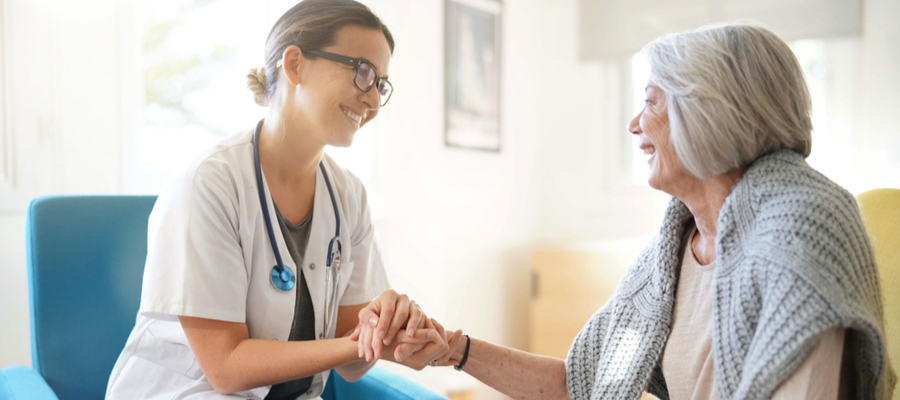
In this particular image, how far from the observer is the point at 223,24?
2469 mm

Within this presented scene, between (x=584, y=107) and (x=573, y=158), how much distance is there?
0.35 m

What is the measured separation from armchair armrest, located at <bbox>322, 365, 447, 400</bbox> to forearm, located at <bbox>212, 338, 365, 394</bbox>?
176 millimetres

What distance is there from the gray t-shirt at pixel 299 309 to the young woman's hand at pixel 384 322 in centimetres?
15

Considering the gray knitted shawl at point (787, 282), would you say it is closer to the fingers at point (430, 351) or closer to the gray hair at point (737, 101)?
the gray hair at point (737, 101)

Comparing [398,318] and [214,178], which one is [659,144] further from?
[214,178]

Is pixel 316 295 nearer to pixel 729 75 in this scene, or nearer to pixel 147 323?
pixel 147 323

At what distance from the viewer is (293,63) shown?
4.54 feet

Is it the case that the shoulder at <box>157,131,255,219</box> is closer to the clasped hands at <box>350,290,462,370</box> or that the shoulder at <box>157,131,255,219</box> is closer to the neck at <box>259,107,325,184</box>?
the neck at <box>259,107,325,184</box>

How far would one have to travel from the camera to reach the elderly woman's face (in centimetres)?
115

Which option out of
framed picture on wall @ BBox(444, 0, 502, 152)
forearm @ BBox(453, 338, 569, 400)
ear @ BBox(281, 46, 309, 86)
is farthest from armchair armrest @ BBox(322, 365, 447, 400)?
framed picture on wall @ BBox(444, 0, 502, 152)

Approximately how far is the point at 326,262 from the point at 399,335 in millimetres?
244

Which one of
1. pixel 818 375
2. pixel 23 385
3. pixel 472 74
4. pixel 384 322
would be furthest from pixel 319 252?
pixel 472 74

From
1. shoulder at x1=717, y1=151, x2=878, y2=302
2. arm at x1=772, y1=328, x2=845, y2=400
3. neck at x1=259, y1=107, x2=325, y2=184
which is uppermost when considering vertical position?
neck at x1=259, y1=107, x2=325, y2=184

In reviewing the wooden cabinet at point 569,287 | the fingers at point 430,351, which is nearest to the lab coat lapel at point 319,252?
the fingers at point 430,351
